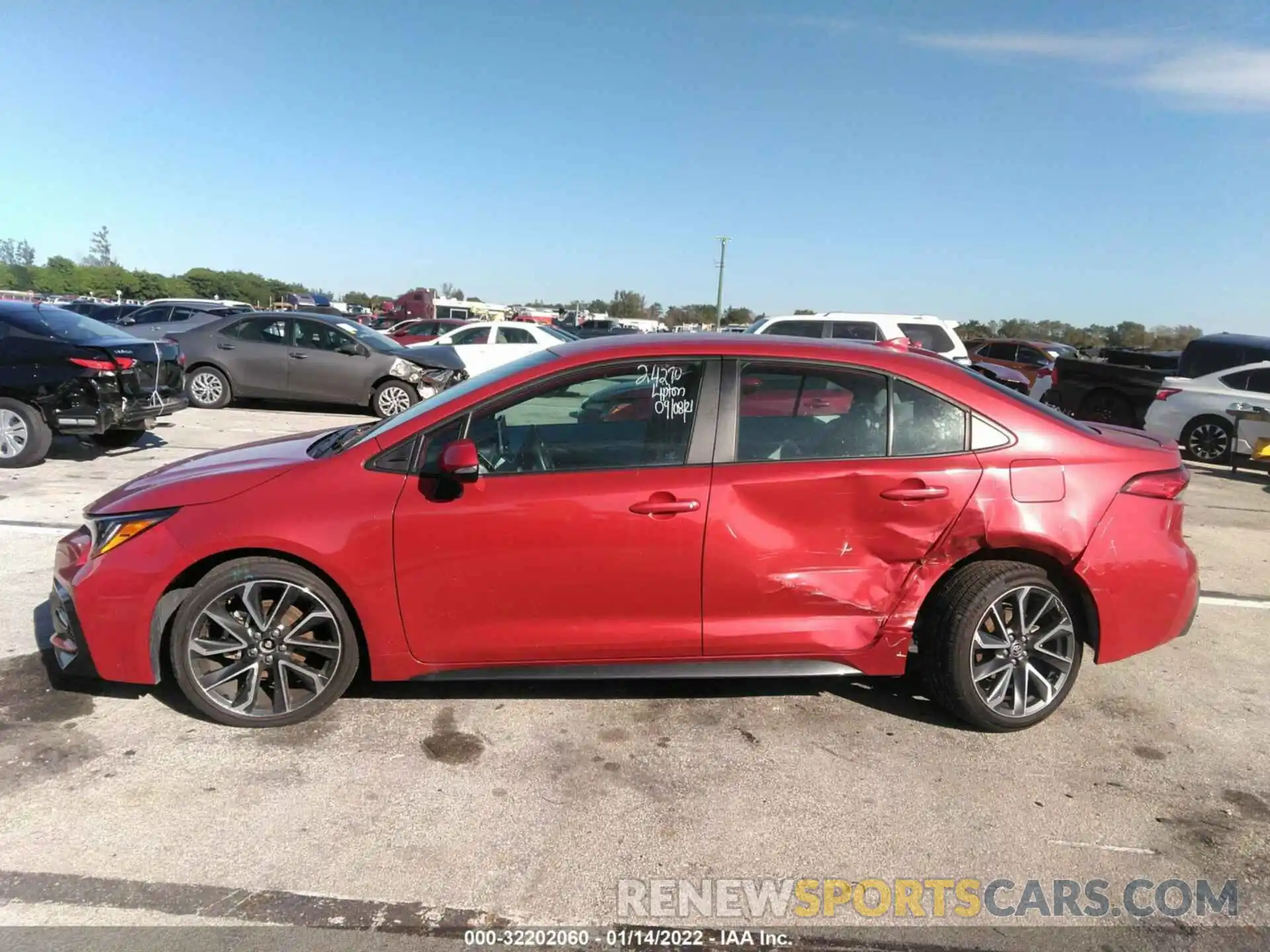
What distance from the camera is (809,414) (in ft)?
12.3

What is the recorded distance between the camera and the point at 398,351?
13797mm

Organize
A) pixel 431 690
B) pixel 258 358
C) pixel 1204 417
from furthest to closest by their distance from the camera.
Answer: pixel 258 358
pixel 1204 417
pixel 431 690

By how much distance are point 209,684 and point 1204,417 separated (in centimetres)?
1335

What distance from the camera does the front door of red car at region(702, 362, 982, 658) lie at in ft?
11.6

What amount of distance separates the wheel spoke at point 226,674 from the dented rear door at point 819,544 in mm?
1893

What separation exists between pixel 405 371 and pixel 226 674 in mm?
10450

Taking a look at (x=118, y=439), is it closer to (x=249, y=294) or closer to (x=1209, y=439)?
(x=1209, y=439)

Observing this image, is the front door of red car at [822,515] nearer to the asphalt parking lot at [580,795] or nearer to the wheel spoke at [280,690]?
the asphalt parking lot at [580,795]

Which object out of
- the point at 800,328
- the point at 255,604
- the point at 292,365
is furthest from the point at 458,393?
the point at 800,328

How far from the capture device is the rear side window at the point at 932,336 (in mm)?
14359

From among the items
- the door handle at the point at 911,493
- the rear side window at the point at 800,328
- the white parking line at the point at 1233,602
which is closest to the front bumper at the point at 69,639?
the door handle at the point at 911,493

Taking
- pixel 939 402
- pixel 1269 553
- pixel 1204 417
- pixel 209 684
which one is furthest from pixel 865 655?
pixel 1204 417

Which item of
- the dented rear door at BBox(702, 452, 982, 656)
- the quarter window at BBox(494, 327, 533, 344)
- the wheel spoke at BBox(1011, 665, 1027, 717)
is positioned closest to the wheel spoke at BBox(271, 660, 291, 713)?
the dented rear door at BBox(702, 452, 982, 656)

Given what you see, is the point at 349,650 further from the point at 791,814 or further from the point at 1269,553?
the point at 1269,553
